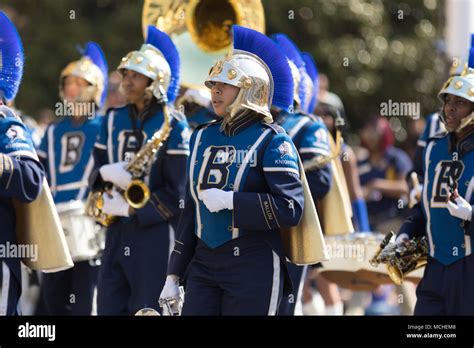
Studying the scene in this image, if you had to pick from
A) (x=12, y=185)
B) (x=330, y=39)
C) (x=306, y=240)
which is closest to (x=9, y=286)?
(x=12, y=185)

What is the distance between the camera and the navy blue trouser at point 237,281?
291 inches

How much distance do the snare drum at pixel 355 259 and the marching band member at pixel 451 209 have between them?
194 cm

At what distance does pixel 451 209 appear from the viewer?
8.08 meters

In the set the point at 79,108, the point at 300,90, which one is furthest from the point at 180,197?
the point at 79,108

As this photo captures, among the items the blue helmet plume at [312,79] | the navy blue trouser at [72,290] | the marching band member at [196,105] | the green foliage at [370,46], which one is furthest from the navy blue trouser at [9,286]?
the green foliage at [370,46]

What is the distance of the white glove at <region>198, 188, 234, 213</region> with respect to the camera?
24.1 ft

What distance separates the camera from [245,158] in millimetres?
7484

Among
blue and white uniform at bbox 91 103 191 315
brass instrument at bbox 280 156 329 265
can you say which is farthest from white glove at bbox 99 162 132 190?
brass instrument at bbox 280 156 329 265

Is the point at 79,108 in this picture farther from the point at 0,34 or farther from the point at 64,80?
the point at 0,34

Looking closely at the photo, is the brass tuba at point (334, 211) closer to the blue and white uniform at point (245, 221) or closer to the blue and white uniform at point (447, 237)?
the blue and white uniform at point (447, 237)

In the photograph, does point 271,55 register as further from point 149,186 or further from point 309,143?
point 309,143

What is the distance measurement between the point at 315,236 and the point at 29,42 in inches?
562

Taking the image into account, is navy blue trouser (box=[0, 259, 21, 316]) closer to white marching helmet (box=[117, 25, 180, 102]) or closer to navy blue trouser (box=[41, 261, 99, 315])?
white marching helmet (box=[117, 25, 180, 102])

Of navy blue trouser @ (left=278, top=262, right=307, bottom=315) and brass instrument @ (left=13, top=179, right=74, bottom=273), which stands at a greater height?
brass instrument @ (left=13, top=179, right=74, bottom=273)
